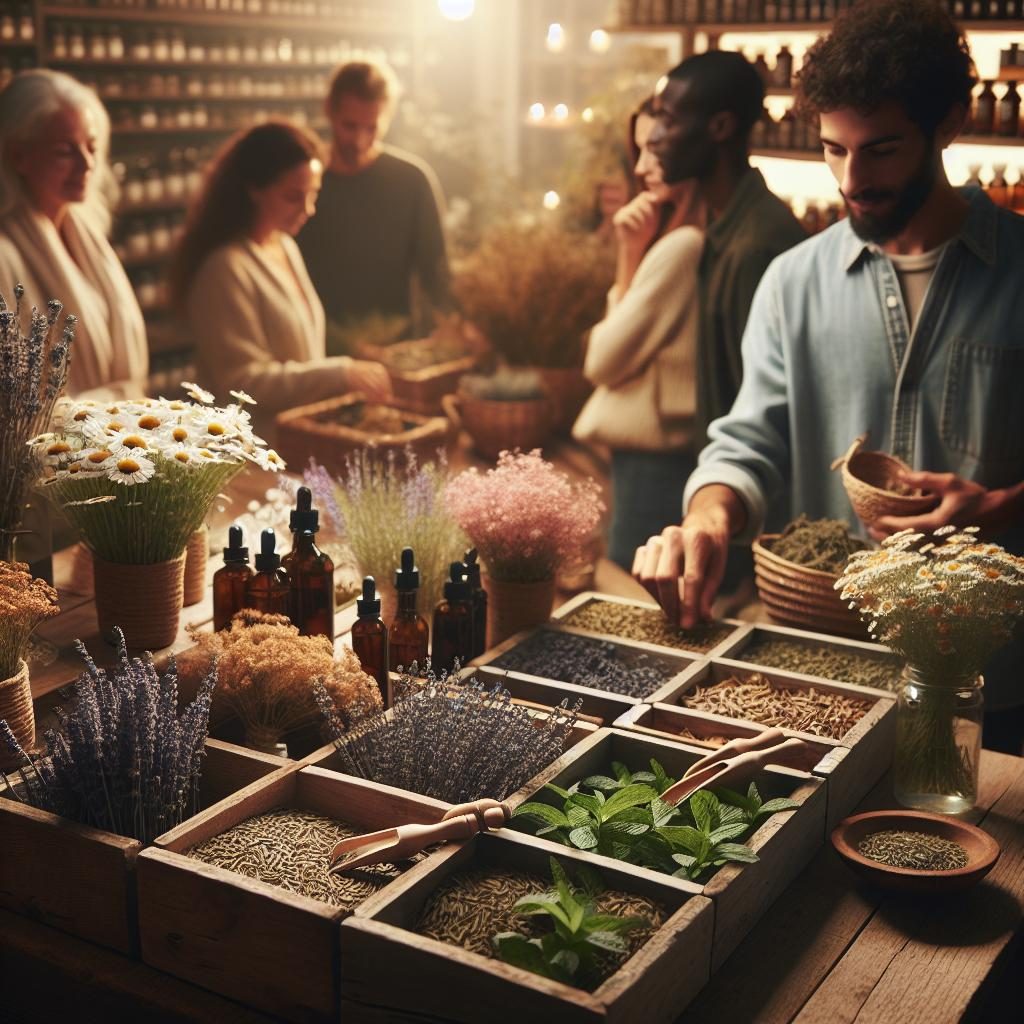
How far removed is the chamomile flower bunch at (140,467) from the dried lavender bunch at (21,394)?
0.11ft

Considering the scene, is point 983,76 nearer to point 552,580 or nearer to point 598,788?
point 552,580

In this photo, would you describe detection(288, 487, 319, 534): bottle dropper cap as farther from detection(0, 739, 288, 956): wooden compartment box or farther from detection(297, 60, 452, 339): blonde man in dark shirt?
detection(297, 60, 452, 339): blonde man in dark shirt

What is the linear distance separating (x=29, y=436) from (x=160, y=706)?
26.9 inches

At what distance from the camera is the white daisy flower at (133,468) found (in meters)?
2.07

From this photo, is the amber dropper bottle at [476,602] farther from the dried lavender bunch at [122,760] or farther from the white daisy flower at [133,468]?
the dried lavender bunch at [122,760]

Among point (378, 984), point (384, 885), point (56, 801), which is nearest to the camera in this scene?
point (378, 984)

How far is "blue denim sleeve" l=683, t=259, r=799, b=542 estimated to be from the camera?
2875 mm

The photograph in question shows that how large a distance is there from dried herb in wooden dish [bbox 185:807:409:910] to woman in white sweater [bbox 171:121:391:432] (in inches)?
140

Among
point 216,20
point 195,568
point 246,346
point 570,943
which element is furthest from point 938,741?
point 216,20

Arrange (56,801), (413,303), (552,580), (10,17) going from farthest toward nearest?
(413,303), (10,17), (552,580), (56,801)

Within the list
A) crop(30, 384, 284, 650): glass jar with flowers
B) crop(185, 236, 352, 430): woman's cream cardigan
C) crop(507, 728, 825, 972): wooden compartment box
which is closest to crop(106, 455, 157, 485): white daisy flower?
crop(30, 384, 284, 650): glass jar with flowers

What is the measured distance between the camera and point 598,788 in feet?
6.06

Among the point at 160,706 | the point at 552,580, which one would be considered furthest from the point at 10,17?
the point at 160,706

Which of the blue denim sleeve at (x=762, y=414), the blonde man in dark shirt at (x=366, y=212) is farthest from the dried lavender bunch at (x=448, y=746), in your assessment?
the blonde man in dark shirt at (x=366, y=212)
